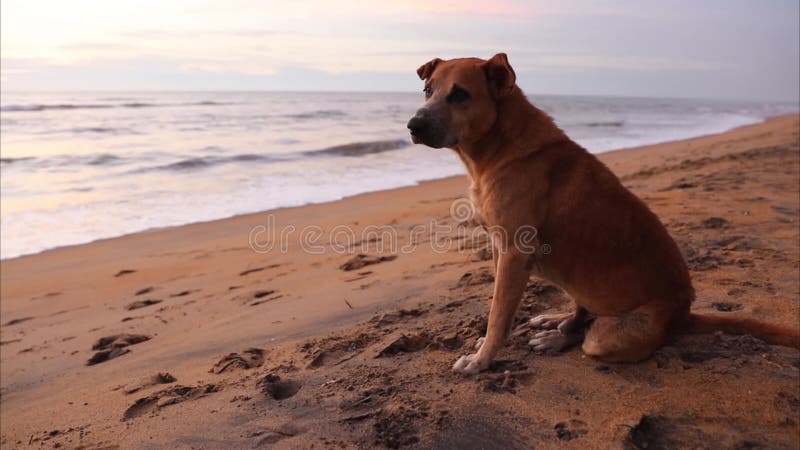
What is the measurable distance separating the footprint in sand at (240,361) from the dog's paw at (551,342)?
5.88ft

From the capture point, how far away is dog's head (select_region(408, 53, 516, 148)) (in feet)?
11.0

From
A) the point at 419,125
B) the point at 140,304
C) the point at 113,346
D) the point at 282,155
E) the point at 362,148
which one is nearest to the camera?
the point at 419,125

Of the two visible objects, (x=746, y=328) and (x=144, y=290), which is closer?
(x=746, y=328)

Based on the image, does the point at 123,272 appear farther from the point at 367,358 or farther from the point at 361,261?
the point at 367,358

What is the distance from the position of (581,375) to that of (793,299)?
6.19 ft

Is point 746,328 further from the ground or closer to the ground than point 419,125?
closer to the ground

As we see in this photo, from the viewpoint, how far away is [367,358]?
3.62 metres

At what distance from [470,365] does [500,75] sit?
64.9 inches

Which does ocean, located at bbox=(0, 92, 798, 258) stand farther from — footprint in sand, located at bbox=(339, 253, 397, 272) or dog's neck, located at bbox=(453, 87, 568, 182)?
dog's neck, located at bbox=(453, 87, 568, 182)

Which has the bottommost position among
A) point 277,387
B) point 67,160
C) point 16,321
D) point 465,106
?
point 16,321

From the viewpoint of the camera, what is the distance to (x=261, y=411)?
309 centimetres

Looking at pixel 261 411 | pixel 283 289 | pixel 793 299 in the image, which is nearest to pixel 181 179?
pixel 283 289

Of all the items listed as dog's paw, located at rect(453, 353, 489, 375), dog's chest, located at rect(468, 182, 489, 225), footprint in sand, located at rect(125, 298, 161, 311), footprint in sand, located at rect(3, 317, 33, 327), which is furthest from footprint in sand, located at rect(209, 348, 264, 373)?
footprint in sand, located at rect(3, 317, 33, 327)

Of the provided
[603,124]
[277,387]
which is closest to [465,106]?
[277,387]
